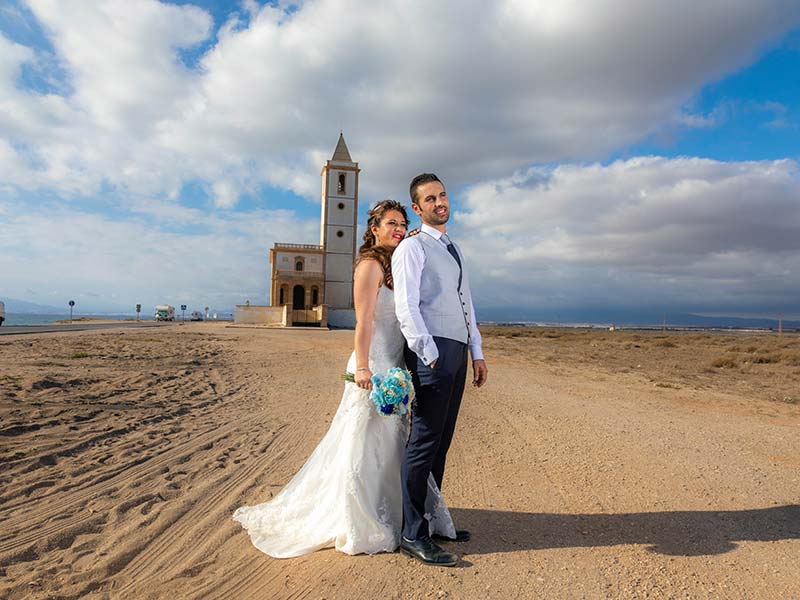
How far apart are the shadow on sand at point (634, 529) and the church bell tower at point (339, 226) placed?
42010 millimetres

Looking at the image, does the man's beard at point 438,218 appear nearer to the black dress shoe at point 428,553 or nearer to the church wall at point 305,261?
the black dress shoe at point 428,553

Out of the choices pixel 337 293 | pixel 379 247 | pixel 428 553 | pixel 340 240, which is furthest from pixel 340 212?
pixel 428 553

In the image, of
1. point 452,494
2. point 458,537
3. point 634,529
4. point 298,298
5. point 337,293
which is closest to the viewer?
point 458,537

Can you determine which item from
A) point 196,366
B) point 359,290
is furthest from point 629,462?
point 196,366

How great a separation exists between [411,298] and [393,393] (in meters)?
0.53

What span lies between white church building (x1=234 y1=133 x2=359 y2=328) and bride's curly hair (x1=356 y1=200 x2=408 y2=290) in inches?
1476

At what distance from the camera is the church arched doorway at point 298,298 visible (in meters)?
44.8

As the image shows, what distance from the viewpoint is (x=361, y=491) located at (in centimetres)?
312

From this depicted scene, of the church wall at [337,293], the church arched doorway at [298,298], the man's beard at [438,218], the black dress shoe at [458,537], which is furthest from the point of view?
the church wall at [337,293]

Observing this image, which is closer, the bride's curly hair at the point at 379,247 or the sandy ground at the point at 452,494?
the sandy ground at the point at 452,494

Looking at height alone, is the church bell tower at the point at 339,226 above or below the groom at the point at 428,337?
above

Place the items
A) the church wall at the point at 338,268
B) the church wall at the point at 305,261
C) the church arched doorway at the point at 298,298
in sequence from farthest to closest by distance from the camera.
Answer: the church wall at the point at 338,268 < the church wall at the point at 305,261 < the church arched doorway at the point at 298,298

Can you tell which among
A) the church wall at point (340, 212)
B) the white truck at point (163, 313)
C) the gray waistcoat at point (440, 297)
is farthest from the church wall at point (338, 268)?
the gray waistcoat at point (440, 297)

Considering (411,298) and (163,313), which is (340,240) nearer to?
(163,313)
